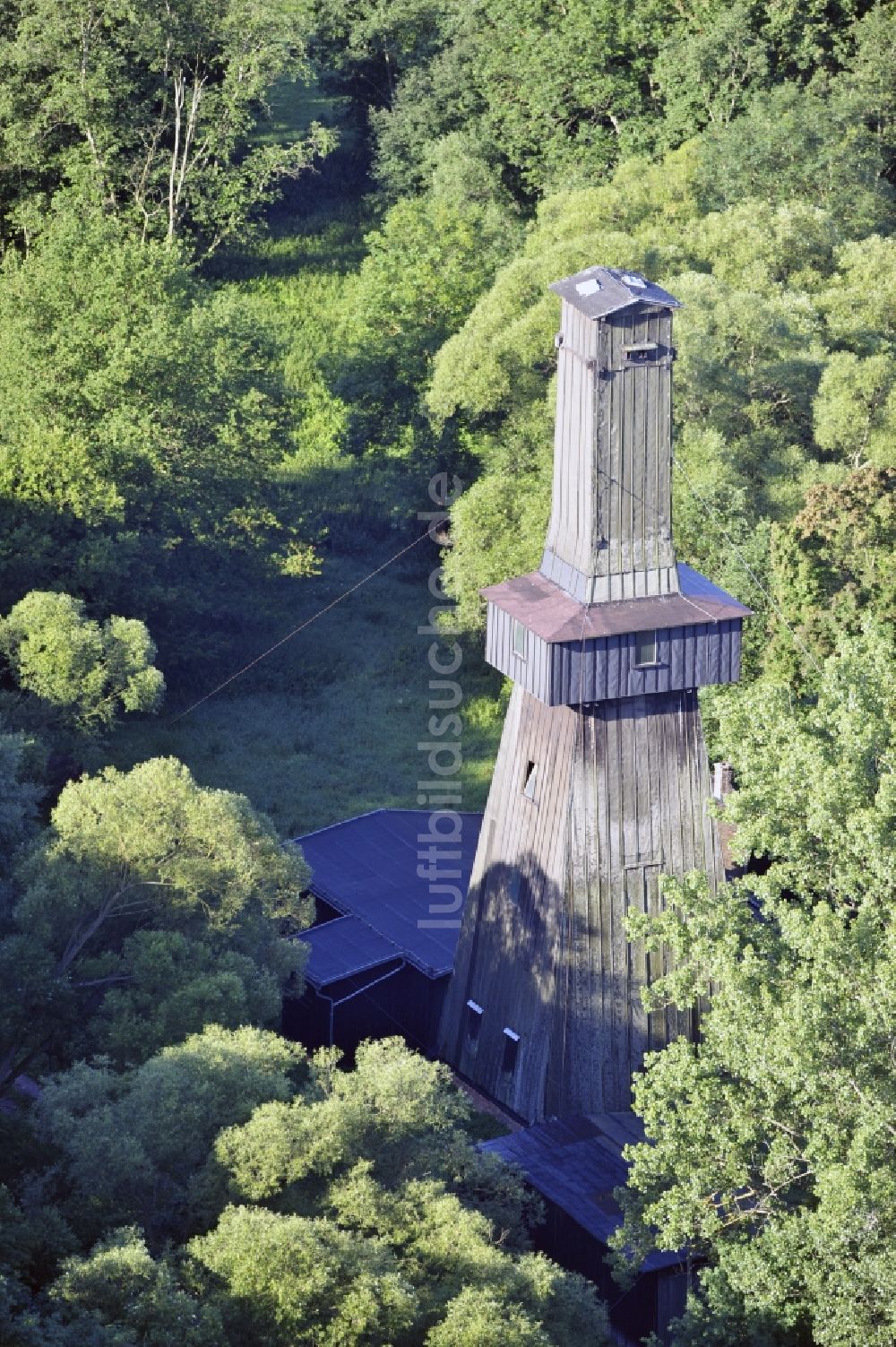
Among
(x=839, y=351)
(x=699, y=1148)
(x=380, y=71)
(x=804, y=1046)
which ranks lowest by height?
(x=699, y=1148)

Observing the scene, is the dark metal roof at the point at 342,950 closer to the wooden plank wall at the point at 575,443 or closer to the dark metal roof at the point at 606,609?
the dark metal roof at the point at 606,609

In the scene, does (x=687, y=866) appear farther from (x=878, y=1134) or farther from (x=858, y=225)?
A: (x=858, y=225)

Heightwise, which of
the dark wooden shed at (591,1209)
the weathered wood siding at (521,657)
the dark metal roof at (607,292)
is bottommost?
the dark wooden shed at (591,1209)

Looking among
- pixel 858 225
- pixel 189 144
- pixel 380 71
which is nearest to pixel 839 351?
pixel 858 225

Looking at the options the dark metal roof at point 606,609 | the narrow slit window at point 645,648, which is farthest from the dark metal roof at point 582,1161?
the dark metal roof at point 606,609

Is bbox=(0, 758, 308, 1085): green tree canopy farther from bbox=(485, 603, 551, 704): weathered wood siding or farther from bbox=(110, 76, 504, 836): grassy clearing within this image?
bbox=(110, 76, 504, 836): grassy clearing

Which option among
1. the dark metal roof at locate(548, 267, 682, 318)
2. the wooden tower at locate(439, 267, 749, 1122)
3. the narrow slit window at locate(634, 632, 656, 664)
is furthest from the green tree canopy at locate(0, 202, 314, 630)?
the dark metal roof at locate(548, 267, 682, 318)
